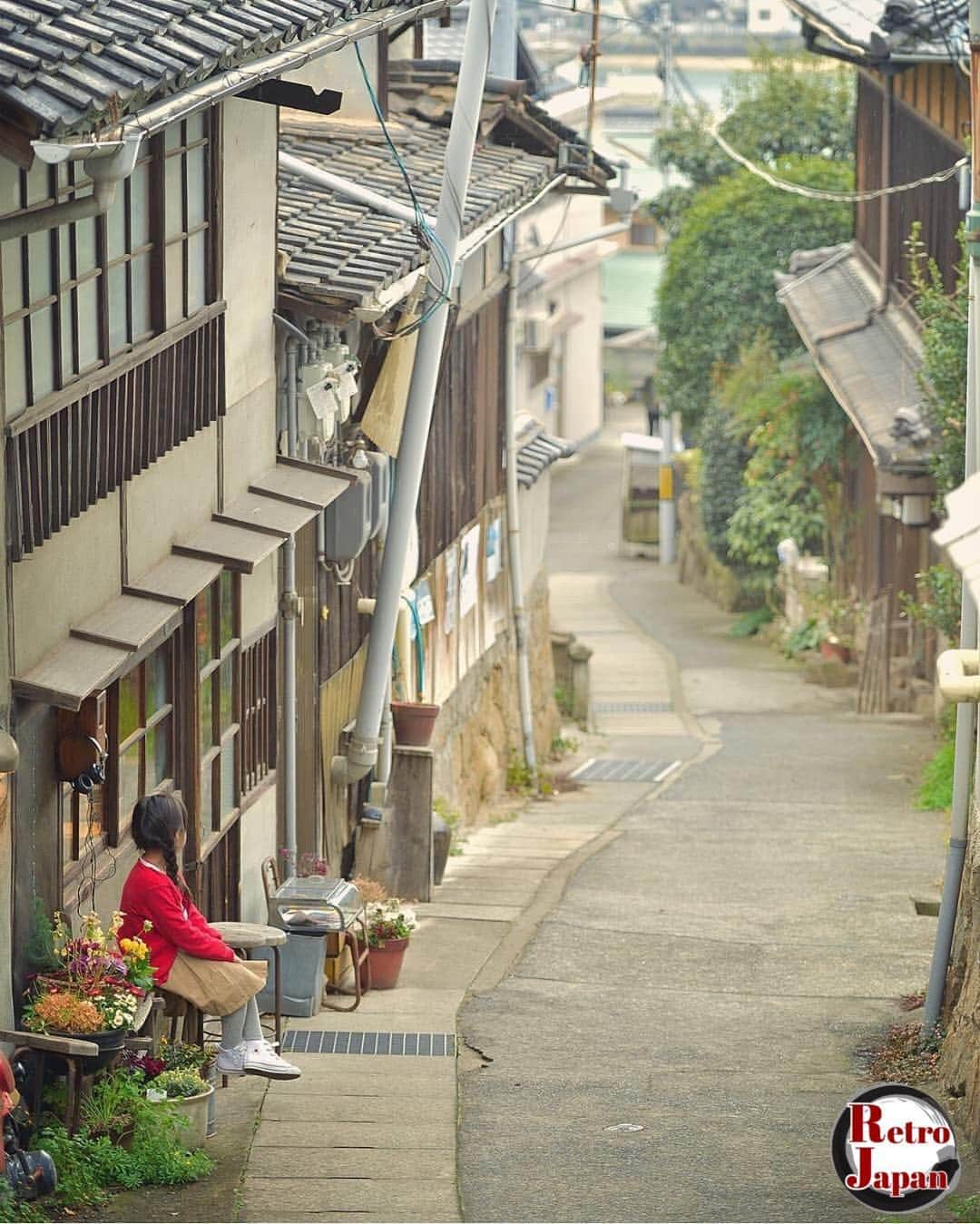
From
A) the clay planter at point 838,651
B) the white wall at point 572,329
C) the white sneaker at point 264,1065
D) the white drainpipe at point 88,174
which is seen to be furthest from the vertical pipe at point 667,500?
the white drainpipe at point 88,174

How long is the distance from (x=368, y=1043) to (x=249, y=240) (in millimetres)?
4650

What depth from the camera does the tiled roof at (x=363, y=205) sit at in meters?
12.2

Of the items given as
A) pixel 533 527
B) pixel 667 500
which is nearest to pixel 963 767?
pixel 533 527

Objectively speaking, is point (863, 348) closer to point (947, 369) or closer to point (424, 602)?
point (947, 369)

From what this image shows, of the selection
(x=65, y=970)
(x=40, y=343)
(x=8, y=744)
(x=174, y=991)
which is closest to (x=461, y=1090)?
(x=174, y=991)

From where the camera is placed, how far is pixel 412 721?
49.8ft

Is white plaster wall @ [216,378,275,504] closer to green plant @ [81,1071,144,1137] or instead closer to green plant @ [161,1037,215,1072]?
green plant @ [161,1037,215,1072]

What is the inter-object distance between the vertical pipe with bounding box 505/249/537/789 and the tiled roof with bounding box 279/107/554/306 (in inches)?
114

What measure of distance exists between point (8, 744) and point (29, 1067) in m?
1.45

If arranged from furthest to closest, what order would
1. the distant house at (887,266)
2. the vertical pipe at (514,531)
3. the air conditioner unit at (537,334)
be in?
1. the air conditioner unit at (537,334)
2. the distant house at (887,266)
3. the vertical pipe at (514,531)

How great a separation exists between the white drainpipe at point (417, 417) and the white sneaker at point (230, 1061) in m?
4.57

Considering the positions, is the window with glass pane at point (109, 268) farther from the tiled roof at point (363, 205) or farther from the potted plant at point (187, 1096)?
the potted plant at point (187, 1096)

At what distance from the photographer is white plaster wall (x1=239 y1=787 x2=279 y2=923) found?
11586 mm

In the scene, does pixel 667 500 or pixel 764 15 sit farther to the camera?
pixel 667 500
